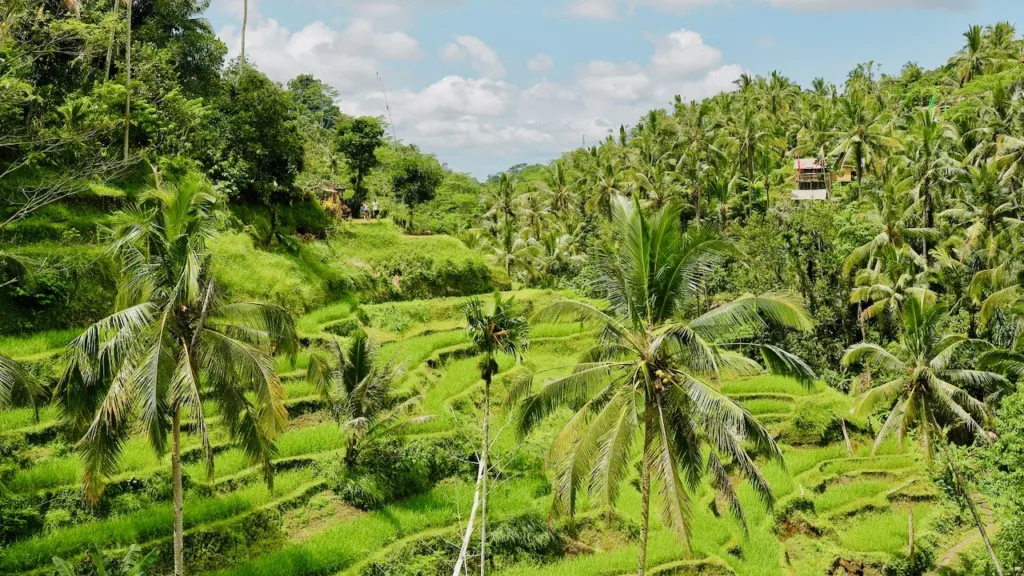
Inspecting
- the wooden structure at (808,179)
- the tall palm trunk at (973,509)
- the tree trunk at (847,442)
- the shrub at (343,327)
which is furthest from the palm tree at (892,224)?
the shrub at (343,327)

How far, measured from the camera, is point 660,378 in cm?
1040

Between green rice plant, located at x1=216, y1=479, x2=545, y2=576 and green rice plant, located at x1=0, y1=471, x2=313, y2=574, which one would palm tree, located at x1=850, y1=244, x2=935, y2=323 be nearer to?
green rice plant, located at x1=216, y1=479, x2=545, y2=576

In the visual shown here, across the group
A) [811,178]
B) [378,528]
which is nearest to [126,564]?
[378,528]

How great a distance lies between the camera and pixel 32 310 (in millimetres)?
17531

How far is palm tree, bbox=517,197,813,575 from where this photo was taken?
10.0 m

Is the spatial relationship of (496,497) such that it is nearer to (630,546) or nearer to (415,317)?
(630,546)

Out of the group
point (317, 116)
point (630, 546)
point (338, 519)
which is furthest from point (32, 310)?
point (317, 116)

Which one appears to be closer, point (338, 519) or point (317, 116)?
point (338, 519)

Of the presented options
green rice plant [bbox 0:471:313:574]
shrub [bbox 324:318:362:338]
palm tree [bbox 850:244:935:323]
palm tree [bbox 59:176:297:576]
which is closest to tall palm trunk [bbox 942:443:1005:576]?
palm tree [bbox 850:244:935:323]

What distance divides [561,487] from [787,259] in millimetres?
27725

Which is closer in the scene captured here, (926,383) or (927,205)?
(926,383)

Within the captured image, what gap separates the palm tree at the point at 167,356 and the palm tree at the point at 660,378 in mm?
4746

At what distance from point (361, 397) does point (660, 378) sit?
29.3ft

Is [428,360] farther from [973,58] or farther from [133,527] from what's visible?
[973,58]
